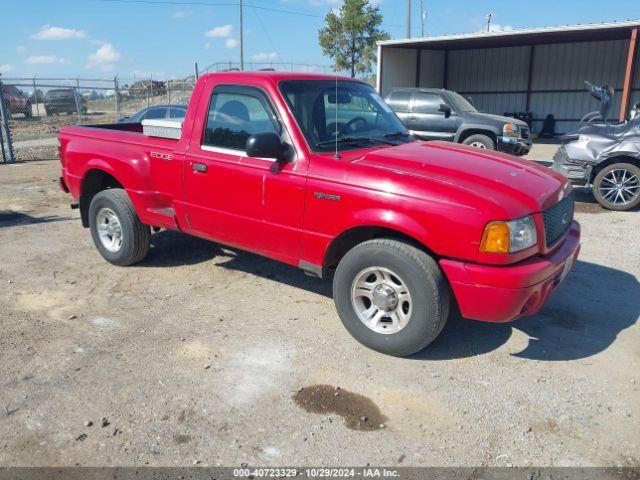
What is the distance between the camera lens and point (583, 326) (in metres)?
4.33

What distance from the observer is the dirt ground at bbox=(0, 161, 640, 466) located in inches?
114

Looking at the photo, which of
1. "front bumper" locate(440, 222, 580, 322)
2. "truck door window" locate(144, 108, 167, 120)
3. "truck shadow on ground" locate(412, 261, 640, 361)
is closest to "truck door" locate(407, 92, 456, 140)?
"truck door window" locate(144, 108, 167, 120)

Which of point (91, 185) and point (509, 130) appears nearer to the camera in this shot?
point (91, 185)

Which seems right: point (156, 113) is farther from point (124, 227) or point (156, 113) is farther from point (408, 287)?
point (408, 287)

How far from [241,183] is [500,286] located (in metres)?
2.17

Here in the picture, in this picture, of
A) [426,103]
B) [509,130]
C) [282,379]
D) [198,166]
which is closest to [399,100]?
[426,103]

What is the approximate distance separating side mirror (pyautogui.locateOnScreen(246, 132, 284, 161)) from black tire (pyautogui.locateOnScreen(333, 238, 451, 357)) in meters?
0.93

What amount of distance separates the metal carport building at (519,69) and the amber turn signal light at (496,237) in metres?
17.5

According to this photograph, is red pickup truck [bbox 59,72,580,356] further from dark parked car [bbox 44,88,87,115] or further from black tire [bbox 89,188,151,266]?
dark parked car [bbox 44,88,87,115]

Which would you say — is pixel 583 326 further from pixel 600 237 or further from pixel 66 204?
pixel 66 204

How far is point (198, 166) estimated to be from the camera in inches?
181

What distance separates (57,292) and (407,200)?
351cm

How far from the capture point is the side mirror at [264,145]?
381 cm

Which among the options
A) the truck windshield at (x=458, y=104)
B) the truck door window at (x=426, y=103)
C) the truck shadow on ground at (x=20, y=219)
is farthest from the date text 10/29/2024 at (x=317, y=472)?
the truck windshield at (x=458, y=104)
